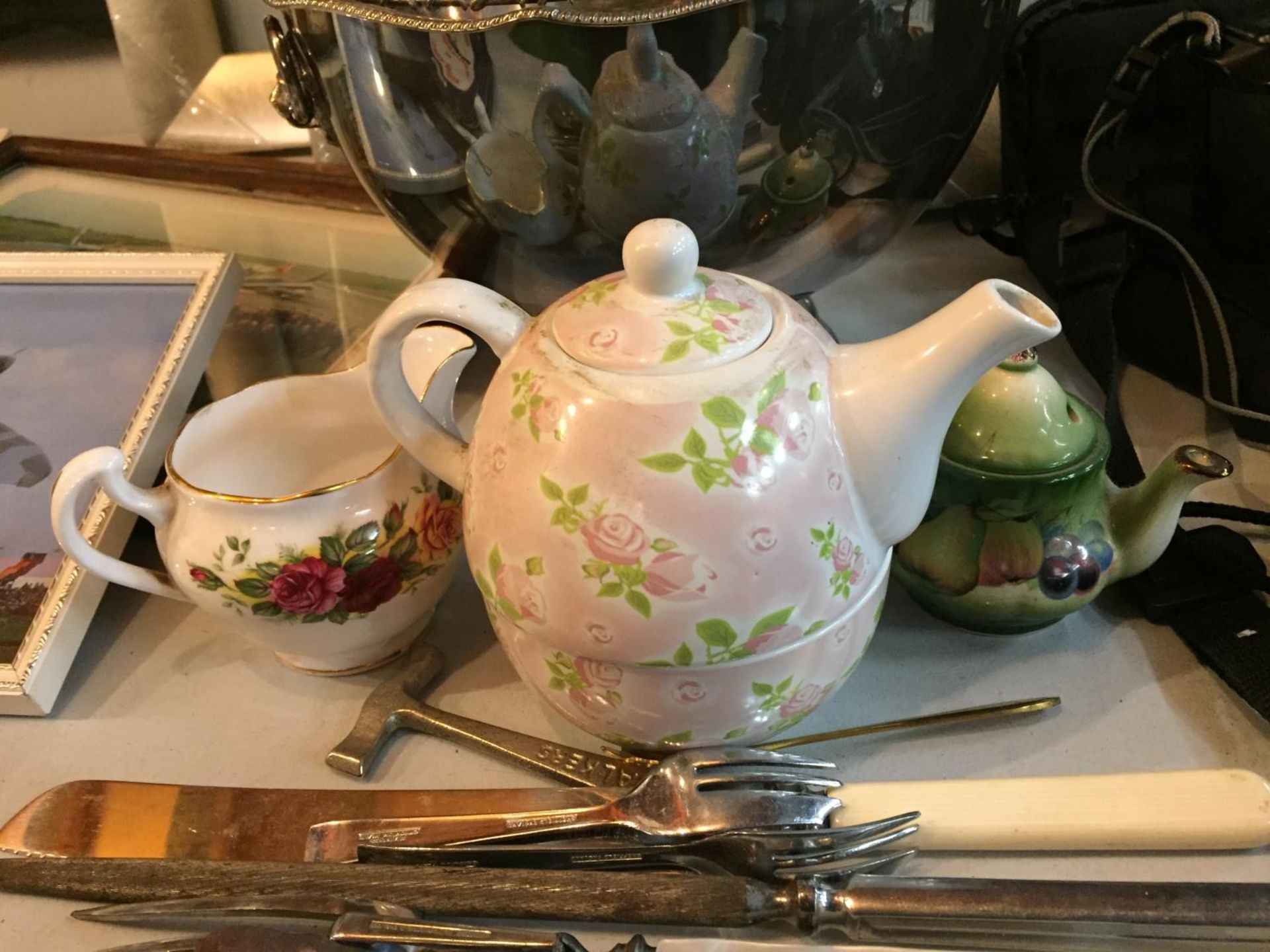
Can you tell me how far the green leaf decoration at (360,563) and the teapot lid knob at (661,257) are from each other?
165 mm

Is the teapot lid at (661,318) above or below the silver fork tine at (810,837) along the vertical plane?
above

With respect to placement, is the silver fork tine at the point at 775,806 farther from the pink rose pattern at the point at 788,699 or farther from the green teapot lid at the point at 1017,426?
the green teapot lid at the point at 1017,426

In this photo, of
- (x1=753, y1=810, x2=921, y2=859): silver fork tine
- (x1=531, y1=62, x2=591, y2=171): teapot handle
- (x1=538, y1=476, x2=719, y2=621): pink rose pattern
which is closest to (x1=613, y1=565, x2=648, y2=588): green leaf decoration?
(x1=538, y1=476, x2=719, y2=621): pink rose pattern

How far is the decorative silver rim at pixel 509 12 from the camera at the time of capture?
373mm

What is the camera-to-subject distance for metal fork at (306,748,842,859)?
34 cm

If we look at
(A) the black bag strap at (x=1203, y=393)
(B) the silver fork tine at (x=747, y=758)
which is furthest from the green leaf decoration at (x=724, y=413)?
(A) the black bag strap at (x=1203, y=393)

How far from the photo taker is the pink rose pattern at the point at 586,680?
1.13ft

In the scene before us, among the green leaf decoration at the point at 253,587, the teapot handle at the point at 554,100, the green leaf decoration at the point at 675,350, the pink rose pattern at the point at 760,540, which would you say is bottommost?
the green leaf decoration at the point at 253,587

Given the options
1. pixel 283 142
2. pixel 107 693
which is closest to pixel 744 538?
pixel 107 693

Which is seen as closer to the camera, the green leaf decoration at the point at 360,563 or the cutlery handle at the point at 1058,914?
the cutlery handle at the point at 1058,914

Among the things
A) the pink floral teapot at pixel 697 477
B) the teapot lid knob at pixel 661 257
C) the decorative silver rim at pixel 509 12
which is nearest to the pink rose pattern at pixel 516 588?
the pink floral teapot at pixel 697 477

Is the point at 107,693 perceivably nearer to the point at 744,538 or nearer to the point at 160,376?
the point at 160,376

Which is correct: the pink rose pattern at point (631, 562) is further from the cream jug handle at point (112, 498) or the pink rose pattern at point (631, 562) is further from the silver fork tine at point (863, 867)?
the cream jug handle at point (112, 498)

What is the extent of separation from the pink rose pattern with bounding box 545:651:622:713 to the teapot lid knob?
0.13m
